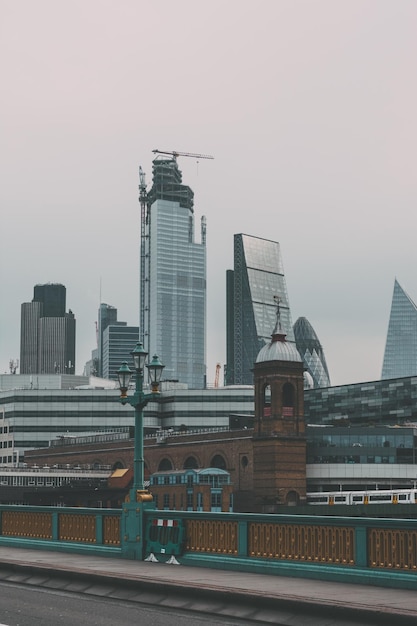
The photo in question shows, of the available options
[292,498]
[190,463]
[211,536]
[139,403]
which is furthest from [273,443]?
[211,536]

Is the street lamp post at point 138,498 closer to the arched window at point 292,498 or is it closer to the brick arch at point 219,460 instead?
the arched window at point 292,498

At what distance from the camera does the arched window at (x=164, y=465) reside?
133 m

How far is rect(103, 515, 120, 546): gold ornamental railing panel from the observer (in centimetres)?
2870

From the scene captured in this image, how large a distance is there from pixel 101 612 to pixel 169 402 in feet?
504

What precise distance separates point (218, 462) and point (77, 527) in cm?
9586

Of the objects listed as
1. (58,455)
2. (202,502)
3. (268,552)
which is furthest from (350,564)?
(58,455)

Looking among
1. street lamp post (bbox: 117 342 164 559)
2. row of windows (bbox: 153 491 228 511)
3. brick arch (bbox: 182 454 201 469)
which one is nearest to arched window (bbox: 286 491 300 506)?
row of windows (bbox: 153 491 228 511)

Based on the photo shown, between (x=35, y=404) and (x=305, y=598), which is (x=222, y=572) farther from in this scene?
(x=35, y=404)

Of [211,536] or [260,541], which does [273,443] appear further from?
[260,541]

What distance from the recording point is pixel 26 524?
33062 millimetres

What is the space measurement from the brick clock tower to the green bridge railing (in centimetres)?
8306

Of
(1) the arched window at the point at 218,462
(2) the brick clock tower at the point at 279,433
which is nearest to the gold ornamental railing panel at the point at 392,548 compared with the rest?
(2) the brick clock tower at the point at 279,433

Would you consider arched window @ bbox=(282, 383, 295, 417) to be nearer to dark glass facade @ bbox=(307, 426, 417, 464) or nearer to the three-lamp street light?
dark glass facade @ bbox=(307, 426, 417, 464)

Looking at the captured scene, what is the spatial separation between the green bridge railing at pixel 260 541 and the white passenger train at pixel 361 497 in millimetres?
84581
